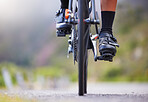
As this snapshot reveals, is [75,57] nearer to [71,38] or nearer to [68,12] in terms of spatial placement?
[71,38]

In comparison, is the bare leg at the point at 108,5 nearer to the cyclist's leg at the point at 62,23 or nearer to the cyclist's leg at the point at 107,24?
the cyclist's leg at the point at 107,24

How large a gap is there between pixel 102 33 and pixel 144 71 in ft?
37.6

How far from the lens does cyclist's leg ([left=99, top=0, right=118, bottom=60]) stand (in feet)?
7.02

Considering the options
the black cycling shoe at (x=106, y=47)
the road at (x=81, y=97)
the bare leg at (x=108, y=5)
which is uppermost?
the bare leg at (x=108, y=5)

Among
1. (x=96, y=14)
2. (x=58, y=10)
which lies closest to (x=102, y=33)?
(x=96, y=14)

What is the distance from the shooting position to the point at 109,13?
7.24 feet

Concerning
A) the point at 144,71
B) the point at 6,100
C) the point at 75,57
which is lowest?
the point at 144,71

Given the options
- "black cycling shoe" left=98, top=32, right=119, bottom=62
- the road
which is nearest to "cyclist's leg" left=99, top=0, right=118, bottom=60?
"black cycling shoe" left=98, top=32, right=119, bottom=62

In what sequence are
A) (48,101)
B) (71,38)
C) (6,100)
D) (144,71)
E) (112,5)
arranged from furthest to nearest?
(144,71) → (71,38) → (112,5) → (6,100) → (48,101)

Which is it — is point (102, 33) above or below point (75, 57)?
above

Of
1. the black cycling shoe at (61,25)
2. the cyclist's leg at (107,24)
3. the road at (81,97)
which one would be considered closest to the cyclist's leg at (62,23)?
the black cycling shoe at (61,25)

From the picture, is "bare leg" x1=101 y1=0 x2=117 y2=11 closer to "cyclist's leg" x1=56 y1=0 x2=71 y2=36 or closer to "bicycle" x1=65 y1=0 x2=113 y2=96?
"bicycle" x1=65 y1=0 x2=113 y2=96

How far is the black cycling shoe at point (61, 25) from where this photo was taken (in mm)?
2388

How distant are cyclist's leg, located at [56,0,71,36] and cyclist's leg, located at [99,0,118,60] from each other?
0.31 meters
